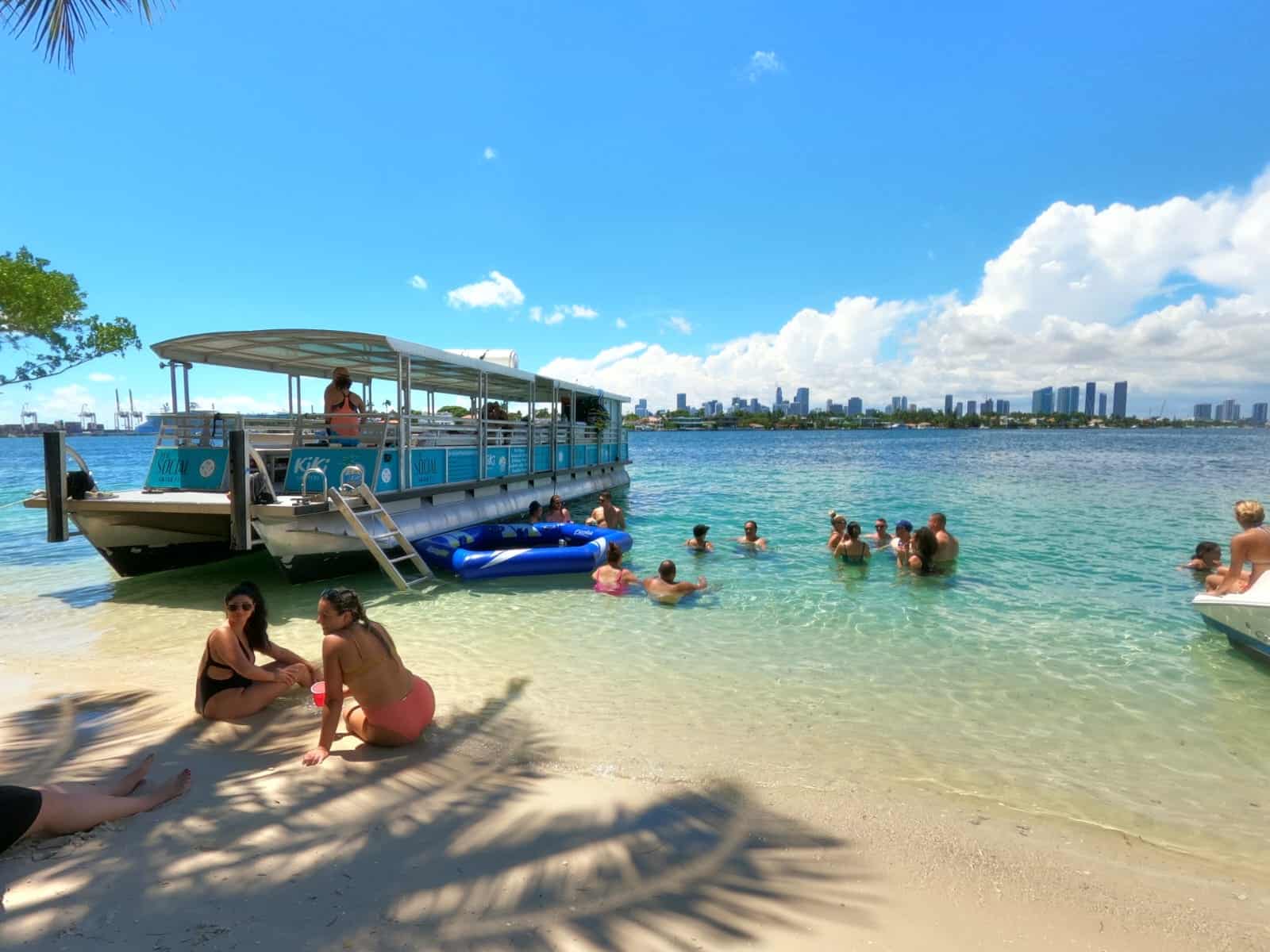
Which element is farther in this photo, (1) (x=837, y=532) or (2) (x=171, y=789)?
(1) (x=837, y=532)

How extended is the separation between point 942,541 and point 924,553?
2.32ft

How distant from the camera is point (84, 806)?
10.3ft

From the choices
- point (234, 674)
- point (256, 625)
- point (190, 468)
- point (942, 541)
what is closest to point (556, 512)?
point (190, 468)

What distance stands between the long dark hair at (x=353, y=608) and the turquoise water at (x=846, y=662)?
1.35 metres

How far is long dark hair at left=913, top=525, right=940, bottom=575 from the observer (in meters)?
10.2

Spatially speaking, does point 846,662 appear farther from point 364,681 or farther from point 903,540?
point 903,540

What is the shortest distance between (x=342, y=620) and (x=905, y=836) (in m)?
3.45

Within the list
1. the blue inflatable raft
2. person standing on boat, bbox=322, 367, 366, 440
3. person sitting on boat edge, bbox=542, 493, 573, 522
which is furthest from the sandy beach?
person sitting on boat edge, bbox=542, 493, 573, 522

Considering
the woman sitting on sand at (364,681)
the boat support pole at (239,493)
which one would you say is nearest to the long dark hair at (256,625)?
the woman sitting on sand at (364,681)

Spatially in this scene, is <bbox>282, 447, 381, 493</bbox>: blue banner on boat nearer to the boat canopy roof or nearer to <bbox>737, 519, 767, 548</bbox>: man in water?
the boat canopy roof

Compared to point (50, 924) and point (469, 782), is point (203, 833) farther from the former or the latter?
point (469, 782)

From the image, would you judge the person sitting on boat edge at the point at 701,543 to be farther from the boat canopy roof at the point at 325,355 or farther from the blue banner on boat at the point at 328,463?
the blue banner on boat at the point at 328,463

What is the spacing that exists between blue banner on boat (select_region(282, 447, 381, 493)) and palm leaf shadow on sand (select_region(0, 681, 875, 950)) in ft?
18.4

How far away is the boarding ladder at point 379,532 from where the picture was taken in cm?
860
